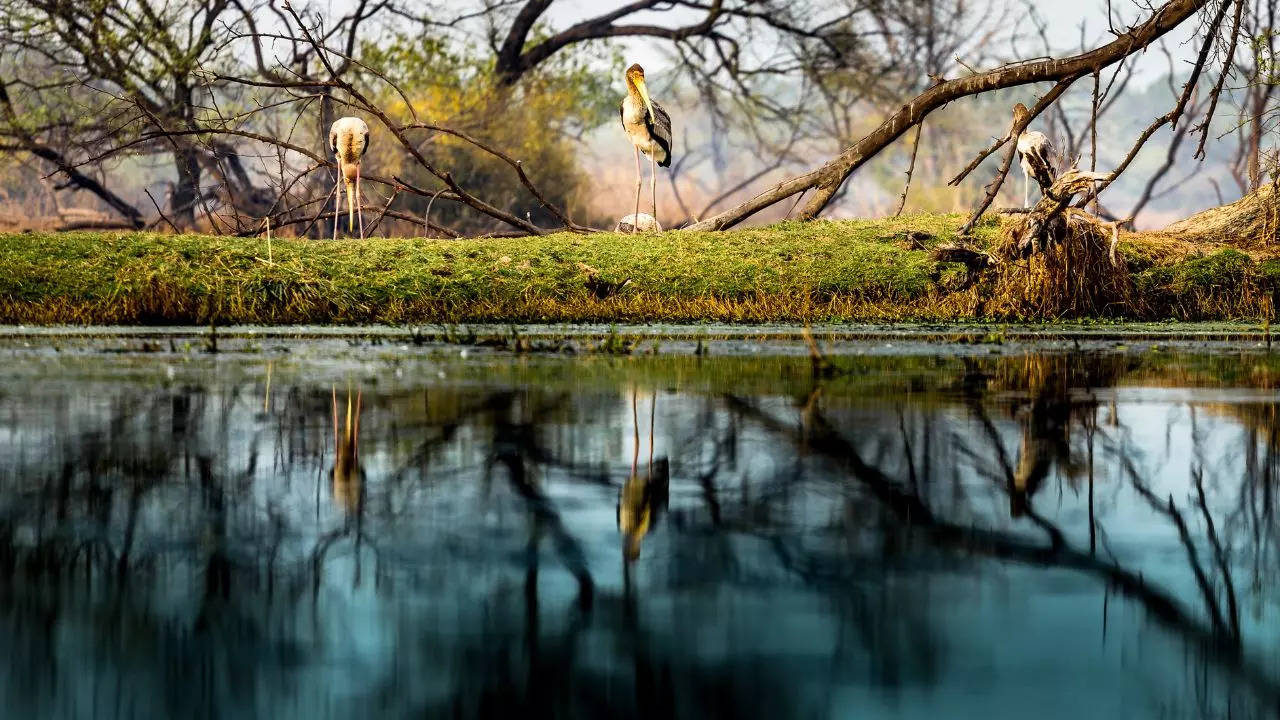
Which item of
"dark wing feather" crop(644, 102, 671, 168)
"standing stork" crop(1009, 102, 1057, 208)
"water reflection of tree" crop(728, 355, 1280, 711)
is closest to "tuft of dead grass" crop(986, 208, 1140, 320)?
"standing stork" crop(1009, 102, 1057, 208)

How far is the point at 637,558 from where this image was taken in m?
2.66

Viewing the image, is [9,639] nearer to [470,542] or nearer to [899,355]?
[470,542]

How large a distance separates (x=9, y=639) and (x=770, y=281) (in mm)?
10158

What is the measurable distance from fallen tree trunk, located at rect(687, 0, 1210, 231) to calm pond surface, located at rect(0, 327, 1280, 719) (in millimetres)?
6804

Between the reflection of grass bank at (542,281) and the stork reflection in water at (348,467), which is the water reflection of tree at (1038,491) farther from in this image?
the reflection of grass bank at (542,281)

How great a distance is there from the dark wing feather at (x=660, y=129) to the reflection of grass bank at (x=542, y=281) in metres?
5.26

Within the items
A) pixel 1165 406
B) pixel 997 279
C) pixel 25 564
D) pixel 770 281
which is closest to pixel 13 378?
pixel 25 564

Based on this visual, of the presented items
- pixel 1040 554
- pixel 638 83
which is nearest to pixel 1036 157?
pixel 638 83

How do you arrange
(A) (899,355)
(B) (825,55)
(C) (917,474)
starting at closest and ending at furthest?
(C) (917,474), (A) (899,355), (B) (825,55)

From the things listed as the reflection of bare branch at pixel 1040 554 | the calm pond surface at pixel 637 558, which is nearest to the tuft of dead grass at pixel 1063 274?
the calm pond surface at pixel 637 558

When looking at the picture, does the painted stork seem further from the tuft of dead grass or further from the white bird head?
the white bird head

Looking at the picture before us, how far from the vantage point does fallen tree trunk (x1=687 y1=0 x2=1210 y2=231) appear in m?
11.4

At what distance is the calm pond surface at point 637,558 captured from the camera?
192cm

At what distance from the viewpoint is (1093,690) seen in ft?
6.22
